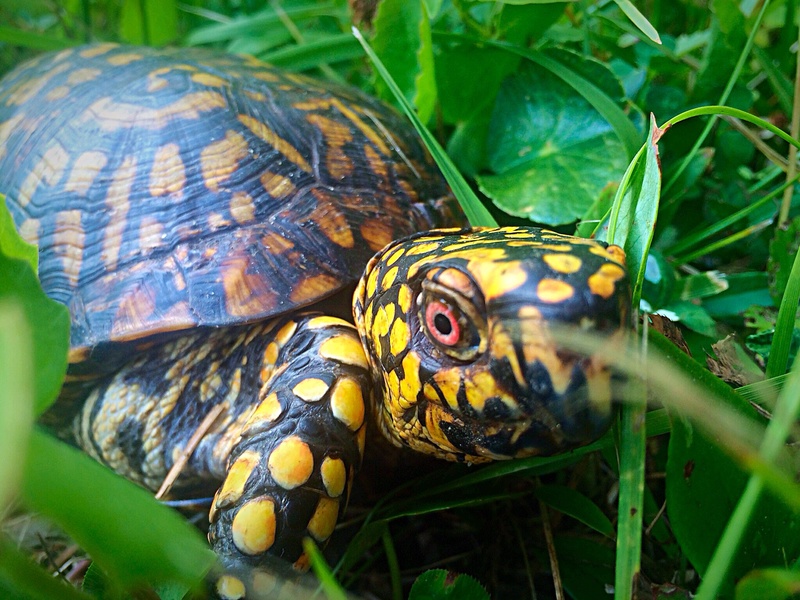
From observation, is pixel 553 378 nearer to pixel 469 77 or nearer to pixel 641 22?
pixel 641 22

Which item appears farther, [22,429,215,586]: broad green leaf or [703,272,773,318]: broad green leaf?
[703,272,773,318]: broad green leaf

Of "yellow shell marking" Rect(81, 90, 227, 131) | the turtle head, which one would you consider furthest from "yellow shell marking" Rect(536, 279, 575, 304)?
"yellow shell marking" Rect(81, 90, 227, 131)

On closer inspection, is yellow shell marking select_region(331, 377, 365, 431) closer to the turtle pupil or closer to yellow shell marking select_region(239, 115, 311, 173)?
the turtle pupil

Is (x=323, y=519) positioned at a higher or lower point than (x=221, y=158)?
lower

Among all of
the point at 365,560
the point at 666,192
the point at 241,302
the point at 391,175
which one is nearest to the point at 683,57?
the point at 666,192

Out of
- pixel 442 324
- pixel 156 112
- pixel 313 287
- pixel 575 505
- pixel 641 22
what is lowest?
pixel 575 505

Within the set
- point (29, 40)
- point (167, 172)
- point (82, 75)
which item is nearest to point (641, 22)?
point (167, 172)

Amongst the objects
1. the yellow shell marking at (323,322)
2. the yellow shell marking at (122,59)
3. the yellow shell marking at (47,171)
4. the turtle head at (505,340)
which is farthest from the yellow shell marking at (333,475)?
the yellow shell marking at (122,59)

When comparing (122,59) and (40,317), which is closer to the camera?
(40,317)
